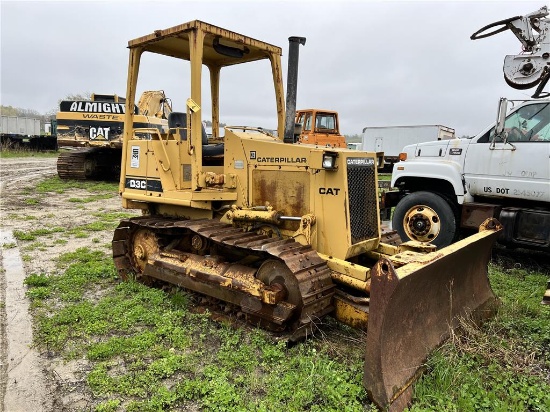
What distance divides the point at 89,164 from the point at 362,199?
14347mm

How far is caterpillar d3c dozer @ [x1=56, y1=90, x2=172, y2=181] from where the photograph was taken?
15.2 meters

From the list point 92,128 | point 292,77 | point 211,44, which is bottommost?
point 292,77

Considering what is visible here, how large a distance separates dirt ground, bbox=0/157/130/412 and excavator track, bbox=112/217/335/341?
4.41 feet

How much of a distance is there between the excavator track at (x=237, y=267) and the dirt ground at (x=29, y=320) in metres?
1.35

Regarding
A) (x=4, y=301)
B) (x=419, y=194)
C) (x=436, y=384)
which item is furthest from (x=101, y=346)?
(x=419, y=194)

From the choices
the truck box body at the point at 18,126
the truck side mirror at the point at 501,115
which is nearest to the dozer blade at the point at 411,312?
the truck side mirror at the point at 501,115

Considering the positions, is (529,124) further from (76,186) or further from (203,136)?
(76,186)

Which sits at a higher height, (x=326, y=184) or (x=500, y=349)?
(x=326, y=184)

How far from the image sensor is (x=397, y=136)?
24062 millimetres

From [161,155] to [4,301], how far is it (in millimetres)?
2415

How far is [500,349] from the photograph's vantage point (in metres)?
3.69

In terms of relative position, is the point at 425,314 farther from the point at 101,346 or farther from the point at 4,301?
the point at 4,301

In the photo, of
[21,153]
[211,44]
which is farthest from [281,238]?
[21,153]

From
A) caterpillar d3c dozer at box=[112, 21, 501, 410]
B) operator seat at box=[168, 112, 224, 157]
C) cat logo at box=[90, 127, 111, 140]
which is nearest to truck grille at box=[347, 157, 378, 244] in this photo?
caterpillar d3c dozer at box=[112, 21, 501, 410]
